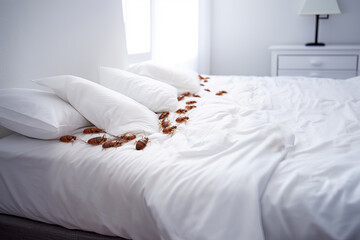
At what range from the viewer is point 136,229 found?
0.95 meters

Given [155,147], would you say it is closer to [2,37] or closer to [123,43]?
[2,37]

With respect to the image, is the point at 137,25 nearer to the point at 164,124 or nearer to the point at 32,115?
the point at 164,124

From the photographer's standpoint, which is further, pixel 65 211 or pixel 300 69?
pixel 300 69

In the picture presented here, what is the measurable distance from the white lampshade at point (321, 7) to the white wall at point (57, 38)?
2.20m

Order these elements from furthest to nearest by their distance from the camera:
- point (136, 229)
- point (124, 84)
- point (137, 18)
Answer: point (137, 18)
point (124, 84)
point (136, 229)

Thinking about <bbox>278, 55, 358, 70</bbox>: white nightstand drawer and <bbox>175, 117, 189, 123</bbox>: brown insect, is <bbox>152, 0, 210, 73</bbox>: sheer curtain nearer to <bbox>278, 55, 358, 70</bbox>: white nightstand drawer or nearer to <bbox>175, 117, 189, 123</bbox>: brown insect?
<bbox>278, 55, 358, 70</bbox>: white nightstand drawer

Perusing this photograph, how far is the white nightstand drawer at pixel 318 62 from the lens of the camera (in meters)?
3.32

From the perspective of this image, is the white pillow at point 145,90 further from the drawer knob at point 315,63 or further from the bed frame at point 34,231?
the drawer knob at point 315,63

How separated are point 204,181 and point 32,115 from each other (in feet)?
2.20

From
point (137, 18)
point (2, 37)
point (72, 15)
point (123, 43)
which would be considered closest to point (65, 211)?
point (2, 37)

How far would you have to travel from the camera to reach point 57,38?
5.22ft

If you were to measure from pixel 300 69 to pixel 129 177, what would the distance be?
299 centimetres

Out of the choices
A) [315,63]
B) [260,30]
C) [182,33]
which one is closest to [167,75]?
[182,33]

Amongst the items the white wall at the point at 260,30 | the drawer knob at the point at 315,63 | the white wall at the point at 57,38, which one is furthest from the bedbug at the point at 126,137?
the white wall at the point at 260,30
